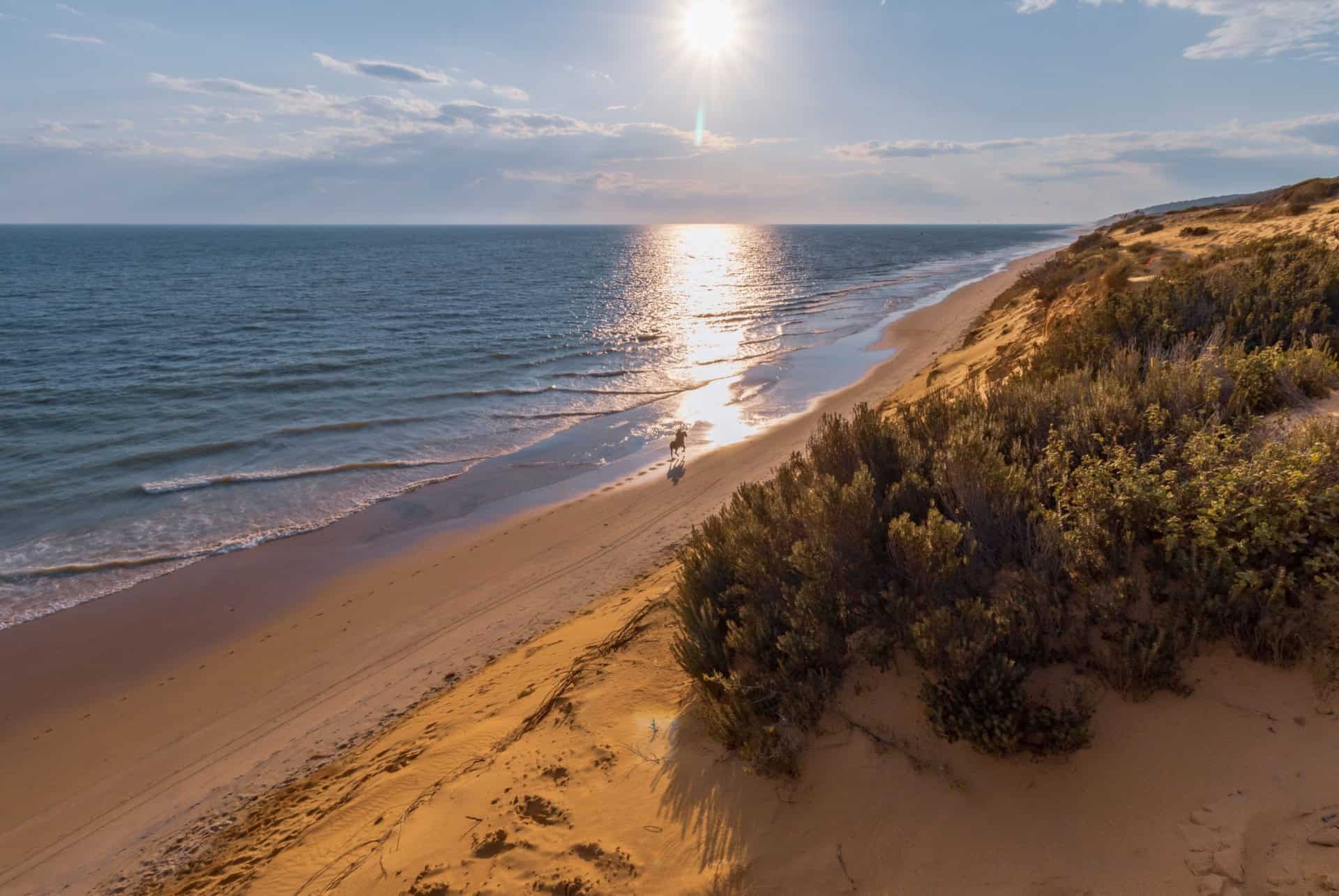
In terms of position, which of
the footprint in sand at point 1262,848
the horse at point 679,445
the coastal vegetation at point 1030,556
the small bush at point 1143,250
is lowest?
the horse at point 679,445

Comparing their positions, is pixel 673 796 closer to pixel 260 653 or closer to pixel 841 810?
pixel 841 810

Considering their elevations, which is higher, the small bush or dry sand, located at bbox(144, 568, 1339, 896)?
the small bush

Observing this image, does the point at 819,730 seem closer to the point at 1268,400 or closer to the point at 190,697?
the point at 1268,400

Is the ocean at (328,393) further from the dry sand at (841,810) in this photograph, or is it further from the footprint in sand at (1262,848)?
the footprint in sand at (1262,848)

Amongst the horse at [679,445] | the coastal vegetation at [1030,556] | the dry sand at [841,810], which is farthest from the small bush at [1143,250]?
the dry sand at [841,810]

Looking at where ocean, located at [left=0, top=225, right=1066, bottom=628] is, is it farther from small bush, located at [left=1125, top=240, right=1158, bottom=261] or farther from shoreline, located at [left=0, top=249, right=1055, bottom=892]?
small bush, located at [left=1125, top=240, right=1158, bottom=261]

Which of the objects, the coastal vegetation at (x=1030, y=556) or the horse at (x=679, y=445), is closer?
the coastal vegetation at (x=1030, y=556)

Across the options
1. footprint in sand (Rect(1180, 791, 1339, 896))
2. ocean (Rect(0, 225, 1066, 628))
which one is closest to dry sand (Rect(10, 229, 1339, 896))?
footprint in sand (Rect(1180, 791, 1339, 896))
